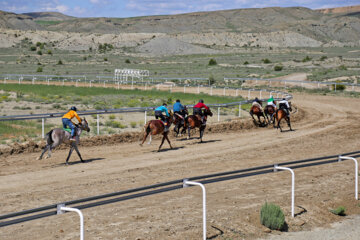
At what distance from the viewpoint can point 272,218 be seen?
10008 mm

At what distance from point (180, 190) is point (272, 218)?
355cm

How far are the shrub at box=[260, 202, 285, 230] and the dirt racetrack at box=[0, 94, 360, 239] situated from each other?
188 mm

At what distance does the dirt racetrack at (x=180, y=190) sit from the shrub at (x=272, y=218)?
0.62 feet

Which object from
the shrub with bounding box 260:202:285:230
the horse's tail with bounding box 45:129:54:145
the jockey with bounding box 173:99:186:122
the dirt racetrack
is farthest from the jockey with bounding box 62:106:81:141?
the shrub with bounding box 260:202:285:230

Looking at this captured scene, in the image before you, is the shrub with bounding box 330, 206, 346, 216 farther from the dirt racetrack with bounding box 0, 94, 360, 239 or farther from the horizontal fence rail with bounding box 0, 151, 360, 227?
the horizontal fence rail with bounding box 0, 151, 360, 227

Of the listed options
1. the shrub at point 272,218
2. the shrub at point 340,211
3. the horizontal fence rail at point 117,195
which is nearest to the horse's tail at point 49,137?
the horizontal fence rail at point 117,195

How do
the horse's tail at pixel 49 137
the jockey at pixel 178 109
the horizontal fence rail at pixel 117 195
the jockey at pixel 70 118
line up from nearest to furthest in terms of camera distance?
the horizontal fence rail at pixel 117 195, the horse's tail at pixel 49 137, the jockey at pixel 70 118, the jockey at pixel 178 109

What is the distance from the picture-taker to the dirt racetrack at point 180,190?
995 cm

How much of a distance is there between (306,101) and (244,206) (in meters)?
30.9

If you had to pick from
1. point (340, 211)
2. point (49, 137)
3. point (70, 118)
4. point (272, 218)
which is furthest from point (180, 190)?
point (49, 137)

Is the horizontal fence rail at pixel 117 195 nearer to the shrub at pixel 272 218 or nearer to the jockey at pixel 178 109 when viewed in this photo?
the shrub at pixel 272 218

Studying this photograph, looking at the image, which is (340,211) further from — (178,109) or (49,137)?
(178,109)

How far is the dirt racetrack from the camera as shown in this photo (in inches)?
392

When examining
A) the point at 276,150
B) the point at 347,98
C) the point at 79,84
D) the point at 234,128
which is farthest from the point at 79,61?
the point at 276,150
